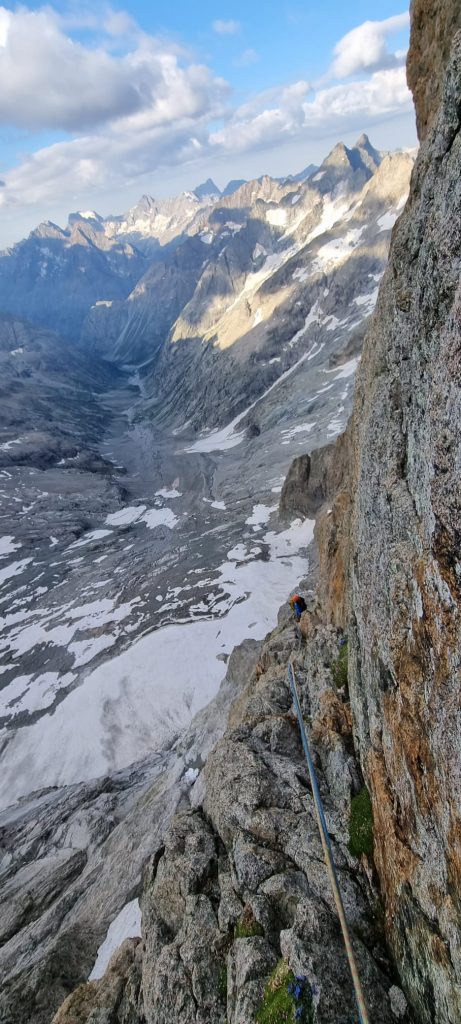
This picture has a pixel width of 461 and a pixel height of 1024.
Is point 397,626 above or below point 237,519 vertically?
above

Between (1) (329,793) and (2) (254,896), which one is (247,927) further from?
(1) (329,793)

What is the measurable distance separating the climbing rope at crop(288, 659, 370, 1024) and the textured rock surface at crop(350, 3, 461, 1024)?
129 centimetres

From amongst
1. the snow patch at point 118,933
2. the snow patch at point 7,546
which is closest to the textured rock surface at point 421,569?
the snow patch at point 118,933

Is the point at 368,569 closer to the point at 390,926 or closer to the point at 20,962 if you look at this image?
the point at 390,926

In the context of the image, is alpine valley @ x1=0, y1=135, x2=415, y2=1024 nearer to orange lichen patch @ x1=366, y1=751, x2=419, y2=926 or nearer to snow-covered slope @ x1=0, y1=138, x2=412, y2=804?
snow-covered slope @ x1=0, y1=138, x2=412, y2=804

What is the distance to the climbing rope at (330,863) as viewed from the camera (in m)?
8.81

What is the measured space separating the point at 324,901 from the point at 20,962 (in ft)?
65.6

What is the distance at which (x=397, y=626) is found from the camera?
10.8 meters

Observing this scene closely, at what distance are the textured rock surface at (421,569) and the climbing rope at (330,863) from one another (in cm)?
129

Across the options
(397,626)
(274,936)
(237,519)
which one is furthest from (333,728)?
(237,519)

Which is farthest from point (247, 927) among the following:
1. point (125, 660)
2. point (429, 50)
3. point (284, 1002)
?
point (125, 660)

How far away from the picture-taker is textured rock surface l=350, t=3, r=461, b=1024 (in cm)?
864

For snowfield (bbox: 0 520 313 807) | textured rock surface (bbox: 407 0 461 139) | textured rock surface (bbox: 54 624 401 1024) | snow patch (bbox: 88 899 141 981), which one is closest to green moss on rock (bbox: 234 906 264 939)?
textured rock surface (bbox: 54 624 401 1024)

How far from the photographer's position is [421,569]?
380 inches
